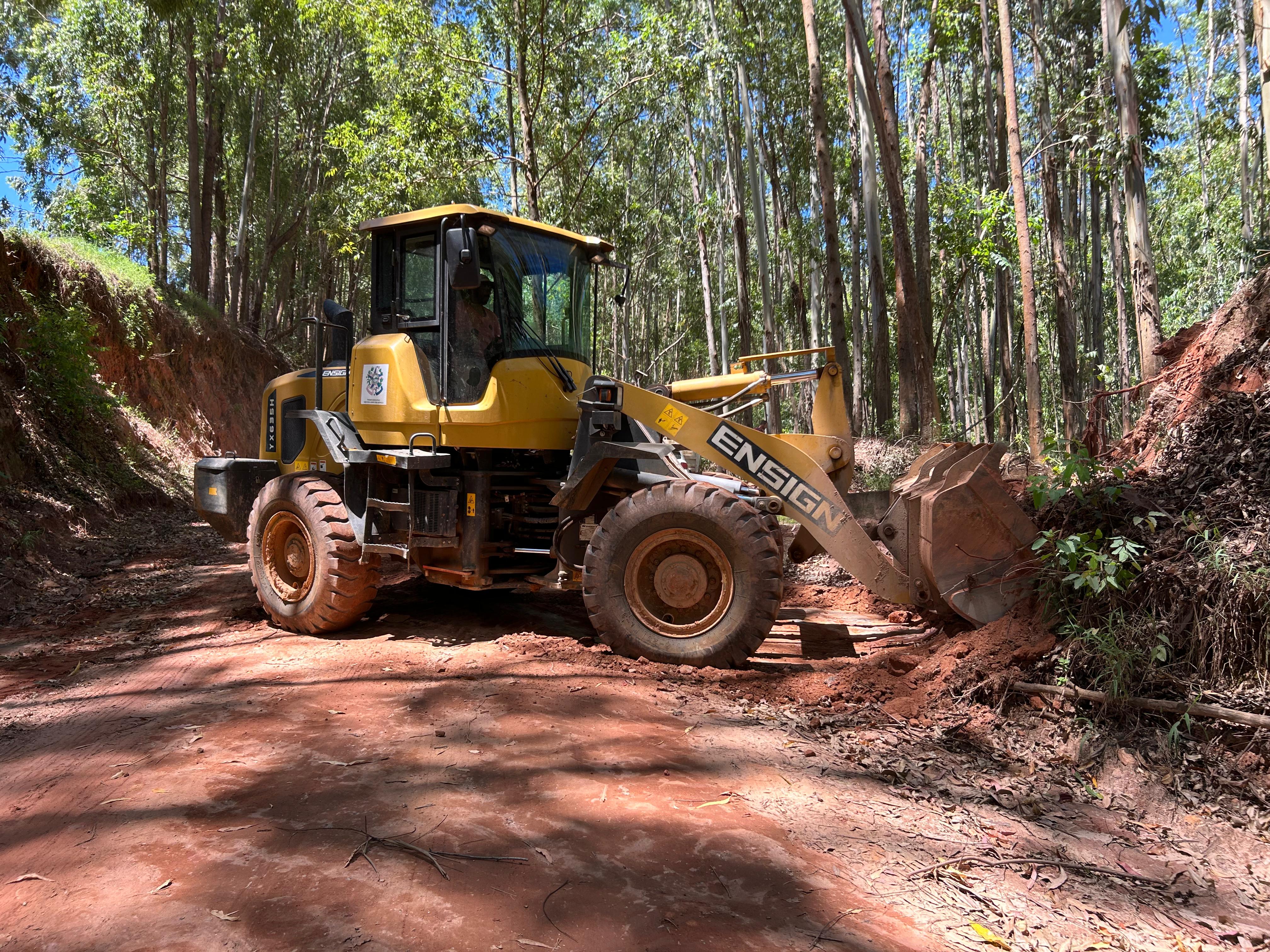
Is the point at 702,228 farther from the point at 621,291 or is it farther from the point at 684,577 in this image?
the point at 684,577

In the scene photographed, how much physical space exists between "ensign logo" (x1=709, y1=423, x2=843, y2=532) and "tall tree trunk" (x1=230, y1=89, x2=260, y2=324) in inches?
825

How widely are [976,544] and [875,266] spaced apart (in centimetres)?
1213

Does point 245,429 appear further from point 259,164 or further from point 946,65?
point 946,65

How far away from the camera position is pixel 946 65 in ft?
94.5

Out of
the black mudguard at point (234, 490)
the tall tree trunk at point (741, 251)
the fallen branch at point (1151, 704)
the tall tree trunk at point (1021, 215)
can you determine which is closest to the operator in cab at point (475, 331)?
the black mudguard at point (234, 490)

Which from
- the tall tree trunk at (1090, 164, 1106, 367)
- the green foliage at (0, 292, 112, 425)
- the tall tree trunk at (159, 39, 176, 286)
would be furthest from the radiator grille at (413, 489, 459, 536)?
the tall tree trunk at (1090, 164, 1106, 367)

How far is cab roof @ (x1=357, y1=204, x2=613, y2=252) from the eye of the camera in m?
6.12

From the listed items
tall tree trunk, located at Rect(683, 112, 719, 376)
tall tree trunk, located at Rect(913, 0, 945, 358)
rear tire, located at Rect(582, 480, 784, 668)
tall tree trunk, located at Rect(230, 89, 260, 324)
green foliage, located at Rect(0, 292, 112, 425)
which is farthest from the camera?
tall tree trunk, located at Rect(683, 112, 719, 376)

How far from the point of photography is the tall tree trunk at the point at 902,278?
1325 centimetres

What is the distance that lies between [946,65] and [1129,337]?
48.4ft

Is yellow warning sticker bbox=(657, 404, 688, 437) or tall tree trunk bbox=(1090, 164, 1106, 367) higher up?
tall tree trunk bbox=(1090, 164, 1106, 367)

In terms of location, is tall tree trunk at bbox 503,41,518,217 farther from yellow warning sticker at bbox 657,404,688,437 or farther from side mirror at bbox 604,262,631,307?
yellow warning sticker at bbox 657,404,688,437

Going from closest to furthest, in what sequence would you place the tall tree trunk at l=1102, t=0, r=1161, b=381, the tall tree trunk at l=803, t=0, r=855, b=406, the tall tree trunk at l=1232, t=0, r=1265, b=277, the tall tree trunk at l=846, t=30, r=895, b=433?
the tall tree trunk at l=1102, t=0, r=1161, b=381 < the tall tree trunk at l=803, t=0, r=855, b=406 < the tall tree trunk at l=846, t=30, r=895, b=433 < the tall tree trunk at l=1232, t=0, r=1265, b=277

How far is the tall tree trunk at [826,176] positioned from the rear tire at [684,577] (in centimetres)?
843
